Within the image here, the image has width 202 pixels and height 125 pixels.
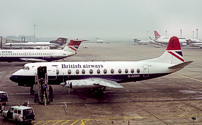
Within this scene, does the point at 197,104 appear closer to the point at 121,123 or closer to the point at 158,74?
A: the point at 158,74

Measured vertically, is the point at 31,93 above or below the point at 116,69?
below

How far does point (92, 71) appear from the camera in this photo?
85.8 ft

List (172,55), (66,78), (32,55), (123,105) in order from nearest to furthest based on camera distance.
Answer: (123,105), (66,78), (172,55), (32,55)

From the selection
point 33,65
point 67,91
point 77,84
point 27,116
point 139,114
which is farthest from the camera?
point 67,91

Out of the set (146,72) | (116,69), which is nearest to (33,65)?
(116,69)

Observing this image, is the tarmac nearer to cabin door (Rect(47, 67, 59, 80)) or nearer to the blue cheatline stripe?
the blue cheatline stripe

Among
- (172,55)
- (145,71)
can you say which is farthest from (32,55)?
(172,55)

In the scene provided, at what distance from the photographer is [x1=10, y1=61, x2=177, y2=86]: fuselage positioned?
25562mm

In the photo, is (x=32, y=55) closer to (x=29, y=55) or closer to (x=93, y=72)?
(x=29, y=55)

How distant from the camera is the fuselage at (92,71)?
25562 millimetres

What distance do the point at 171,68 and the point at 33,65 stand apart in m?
16.4

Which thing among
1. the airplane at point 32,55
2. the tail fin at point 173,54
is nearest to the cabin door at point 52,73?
the tail fin at point 173,54

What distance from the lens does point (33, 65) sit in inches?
1027

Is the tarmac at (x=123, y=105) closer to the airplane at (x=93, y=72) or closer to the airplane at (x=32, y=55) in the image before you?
the airplane at (x=93, y=72)
